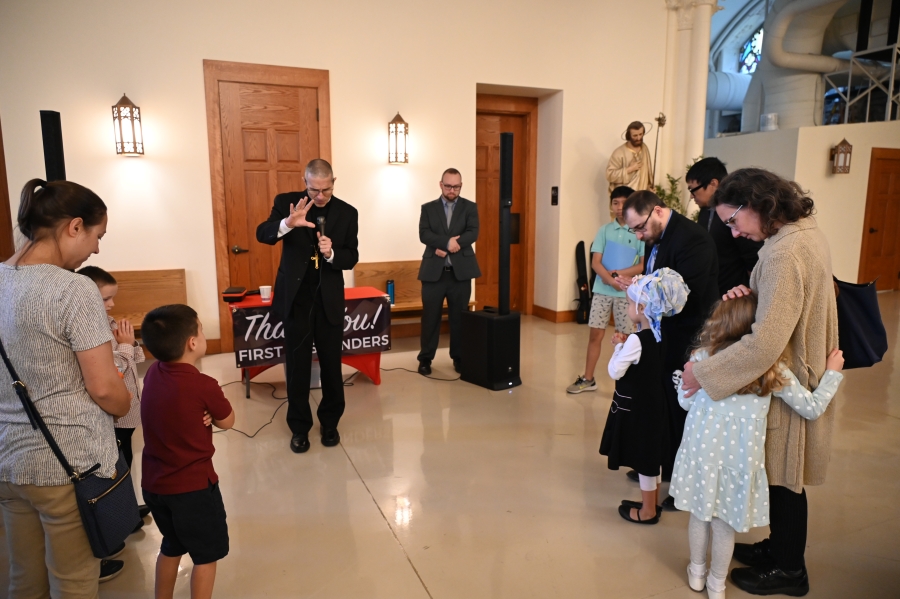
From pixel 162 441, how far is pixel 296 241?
1727 millimetres

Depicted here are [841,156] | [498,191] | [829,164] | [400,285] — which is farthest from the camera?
[829,164]

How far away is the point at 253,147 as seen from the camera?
5574 millimetres

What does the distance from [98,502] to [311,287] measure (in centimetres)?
192

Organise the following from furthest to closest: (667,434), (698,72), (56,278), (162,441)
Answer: (698,72), (667,434), (162,441), (56,278)

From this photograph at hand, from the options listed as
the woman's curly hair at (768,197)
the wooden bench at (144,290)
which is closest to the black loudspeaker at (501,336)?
the woman's curly hair at (768,197)

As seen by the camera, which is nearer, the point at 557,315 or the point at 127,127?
the point at 127,127

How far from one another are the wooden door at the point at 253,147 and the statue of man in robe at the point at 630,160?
10.4ft

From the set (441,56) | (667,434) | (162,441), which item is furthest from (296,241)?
(441,56)

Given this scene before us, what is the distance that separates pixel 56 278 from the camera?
151cm

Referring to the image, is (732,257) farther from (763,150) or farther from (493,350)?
(763,150)

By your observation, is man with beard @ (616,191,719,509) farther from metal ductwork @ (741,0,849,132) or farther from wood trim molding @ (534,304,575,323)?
metal ductwork @ (741,0,849,132)

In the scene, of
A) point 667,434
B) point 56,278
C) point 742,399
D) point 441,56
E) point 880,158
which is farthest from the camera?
point 880,158

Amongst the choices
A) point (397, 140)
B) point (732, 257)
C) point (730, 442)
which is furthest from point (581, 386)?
point (397, 140)

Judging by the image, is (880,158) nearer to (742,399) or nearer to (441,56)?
(441,56)
